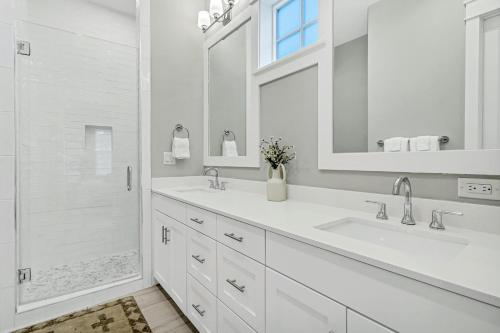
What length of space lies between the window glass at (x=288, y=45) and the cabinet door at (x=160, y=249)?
4.71ft

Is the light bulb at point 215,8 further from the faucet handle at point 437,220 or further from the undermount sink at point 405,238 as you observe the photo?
the faucet handle at point 437,220

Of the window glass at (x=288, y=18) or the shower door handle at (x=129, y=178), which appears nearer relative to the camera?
the window glass at (x=288, y=18)

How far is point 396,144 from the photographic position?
1068 mm

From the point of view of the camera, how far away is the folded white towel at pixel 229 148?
2045 mm

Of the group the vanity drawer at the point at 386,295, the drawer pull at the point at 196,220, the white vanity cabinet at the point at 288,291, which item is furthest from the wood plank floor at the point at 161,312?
the vanity drawer at the point at 386,295

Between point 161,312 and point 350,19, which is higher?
point 350,19

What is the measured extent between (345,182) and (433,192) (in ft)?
1.24

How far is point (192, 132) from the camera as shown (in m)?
2.32

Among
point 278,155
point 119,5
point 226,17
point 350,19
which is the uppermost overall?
point 119,5

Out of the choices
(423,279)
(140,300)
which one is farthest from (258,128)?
(140,300)

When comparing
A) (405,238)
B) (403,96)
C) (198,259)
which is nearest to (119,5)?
(198,259)

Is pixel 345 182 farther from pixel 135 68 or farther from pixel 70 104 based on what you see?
pixel 70 104

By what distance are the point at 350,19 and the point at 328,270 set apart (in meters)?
1.23

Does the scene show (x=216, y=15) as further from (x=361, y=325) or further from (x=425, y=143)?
(x=361, y=325)
